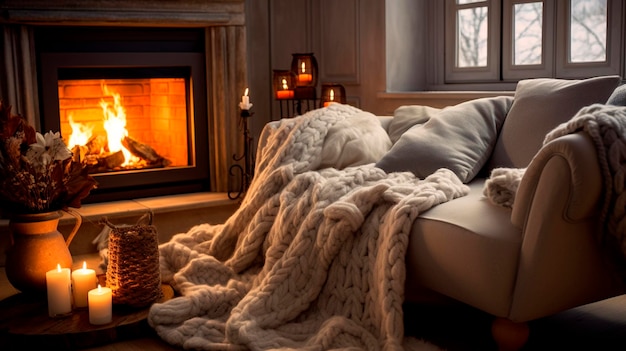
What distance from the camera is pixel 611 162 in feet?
5.96

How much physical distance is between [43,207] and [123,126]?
1.55 metres

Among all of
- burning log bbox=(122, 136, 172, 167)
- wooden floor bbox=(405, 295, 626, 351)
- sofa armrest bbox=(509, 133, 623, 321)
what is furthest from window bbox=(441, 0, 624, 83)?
sofa armrest bbox=(509, 133, 623, 321)

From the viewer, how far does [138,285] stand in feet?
7.84

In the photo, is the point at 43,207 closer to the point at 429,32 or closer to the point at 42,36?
the point at 42,36

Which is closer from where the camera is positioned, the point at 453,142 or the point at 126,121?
the point at 453,142

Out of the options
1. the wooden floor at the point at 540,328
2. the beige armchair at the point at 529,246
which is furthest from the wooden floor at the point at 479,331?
the beige armchair at the point at 529,246

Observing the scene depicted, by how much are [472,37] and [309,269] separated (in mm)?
2135

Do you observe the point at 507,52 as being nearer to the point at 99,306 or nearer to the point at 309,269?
the point at 309,269

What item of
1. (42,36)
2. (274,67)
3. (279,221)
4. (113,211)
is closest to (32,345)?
(279,221)

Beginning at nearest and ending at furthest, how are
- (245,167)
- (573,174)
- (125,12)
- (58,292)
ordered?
(573,174)
(58,292)
(125,12)
(245,167)

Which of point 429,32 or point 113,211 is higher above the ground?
point 429,32

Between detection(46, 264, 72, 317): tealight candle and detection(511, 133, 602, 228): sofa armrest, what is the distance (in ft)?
4.61

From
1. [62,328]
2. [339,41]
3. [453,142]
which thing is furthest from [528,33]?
[62,328]

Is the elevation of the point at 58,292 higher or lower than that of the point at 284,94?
lower
